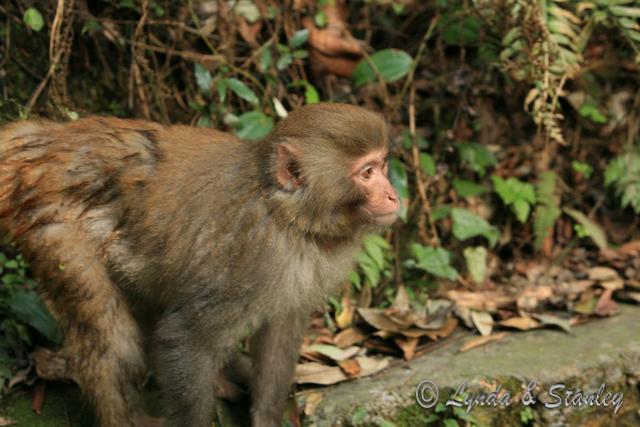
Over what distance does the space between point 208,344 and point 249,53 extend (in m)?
3.36

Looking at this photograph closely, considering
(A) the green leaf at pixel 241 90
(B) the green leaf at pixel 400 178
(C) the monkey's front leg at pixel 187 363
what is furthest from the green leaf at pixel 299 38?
(C) the monkey's front leg at pixel 187 363

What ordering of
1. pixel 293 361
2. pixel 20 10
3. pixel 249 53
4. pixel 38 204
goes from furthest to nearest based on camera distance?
pixel 249 53 → pixel 20 10 → pixel 293 361 → pixel 38 204

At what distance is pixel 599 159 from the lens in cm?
753

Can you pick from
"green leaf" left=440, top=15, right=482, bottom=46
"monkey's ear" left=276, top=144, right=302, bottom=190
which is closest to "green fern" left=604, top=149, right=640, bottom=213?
"green leaf" left=440, top=15, right=482, bottom=46

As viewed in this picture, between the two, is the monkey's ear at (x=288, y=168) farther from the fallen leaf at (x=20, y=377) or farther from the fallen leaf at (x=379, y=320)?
the fallen leaf at (x=20, y=377)

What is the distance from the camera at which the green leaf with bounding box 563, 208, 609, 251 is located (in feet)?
23.0

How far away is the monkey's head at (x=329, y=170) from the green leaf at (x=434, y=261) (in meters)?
2.19

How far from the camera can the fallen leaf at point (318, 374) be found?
5086 millimetres

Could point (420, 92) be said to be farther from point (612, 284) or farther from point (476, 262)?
point (612, 284)

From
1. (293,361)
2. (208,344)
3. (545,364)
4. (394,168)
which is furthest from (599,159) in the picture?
(208,344)

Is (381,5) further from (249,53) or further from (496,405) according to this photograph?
(496,405)

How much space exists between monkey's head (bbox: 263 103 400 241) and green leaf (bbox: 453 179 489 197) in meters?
2.73

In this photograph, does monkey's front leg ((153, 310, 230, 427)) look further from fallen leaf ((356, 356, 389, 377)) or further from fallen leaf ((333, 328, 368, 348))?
fallen leaf ((333, 328, 368, 348))

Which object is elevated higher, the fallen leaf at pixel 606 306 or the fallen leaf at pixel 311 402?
the fallen leaf at pixel 606 306
